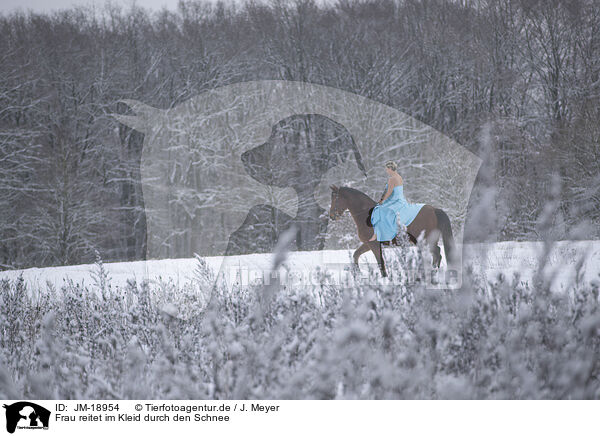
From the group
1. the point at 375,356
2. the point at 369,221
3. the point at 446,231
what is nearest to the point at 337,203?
the point at 369,221

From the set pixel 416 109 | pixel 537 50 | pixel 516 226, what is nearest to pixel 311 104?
pixel 416 109

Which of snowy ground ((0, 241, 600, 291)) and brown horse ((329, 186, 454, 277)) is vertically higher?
brown horse ((329, 186, 454, 277))

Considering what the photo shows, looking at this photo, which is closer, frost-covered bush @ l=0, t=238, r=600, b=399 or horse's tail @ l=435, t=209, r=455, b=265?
frost-covered bush @ l=0, t=238, r=600, b=399

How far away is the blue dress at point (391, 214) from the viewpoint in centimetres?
504

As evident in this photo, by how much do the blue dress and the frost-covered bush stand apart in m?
2.05

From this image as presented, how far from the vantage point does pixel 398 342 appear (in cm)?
254

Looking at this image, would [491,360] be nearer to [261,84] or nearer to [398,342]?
[398,342]

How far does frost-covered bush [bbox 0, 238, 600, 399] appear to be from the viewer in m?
2.13

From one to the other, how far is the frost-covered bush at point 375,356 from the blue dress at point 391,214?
2055 millimetres

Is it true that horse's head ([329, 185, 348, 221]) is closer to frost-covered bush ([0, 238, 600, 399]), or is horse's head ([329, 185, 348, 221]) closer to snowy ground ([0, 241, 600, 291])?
snowy ground ([0, 241, 600, 291])

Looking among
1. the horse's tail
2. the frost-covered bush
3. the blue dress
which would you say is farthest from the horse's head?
the frost-covered bush

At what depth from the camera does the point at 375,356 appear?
2.12m

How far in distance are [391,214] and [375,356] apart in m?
3.16

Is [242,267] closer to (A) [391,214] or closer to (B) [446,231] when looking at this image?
(A) [391,214]
